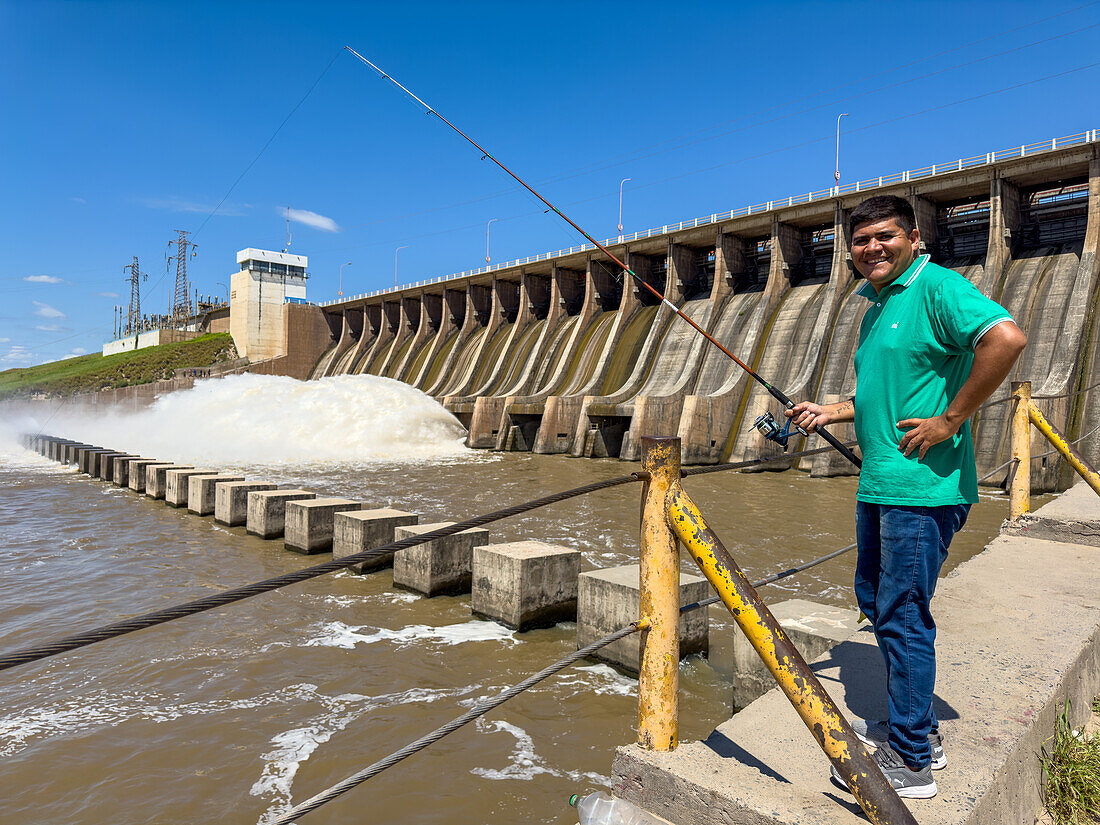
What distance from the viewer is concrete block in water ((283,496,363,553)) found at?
9.52 metres

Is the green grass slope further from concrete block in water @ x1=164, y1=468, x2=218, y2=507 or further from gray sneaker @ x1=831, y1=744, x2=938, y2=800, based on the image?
gray sneaker @ x1=831, y1=744, x2=938, y2=800

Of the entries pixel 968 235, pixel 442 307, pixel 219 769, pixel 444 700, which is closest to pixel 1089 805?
pixel 444 700

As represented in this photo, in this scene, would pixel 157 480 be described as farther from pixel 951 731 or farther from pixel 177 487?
pixel 951 731

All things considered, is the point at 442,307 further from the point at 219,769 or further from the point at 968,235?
the point at 219,769

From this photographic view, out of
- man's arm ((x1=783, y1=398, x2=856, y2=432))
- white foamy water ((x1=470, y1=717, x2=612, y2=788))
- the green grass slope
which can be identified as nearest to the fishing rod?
man's arm ((x1=783, y1=398, x2=856, y2=432))

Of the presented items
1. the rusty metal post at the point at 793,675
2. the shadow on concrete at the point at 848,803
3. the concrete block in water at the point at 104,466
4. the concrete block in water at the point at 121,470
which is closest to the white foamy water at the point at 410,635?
the shadow on concrete at the point at 848,803

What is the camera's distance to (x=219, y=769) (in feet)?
13.1

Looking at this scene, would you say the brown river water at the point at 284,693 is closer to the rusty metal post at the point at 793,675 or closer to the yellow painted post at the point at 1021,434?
the rusty metal post at the point at 793,675

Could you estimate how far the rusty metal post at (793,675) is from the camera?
182cm

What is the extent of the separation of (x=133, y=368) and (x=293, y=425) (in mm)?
38977

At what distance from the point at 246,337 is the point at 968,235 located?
45986 millimetres

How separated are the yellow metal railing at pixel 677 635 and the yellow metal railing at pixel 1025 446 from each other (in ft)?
14.4

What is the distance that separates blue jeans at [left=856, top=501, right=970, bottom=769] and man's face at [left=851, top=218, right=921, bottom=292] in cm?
84

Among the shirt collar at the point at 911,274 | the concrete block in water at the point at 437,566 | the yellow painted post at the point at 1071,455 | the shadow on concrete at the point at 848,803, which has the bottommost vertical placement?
the concrete block in water at the point at 437,566
